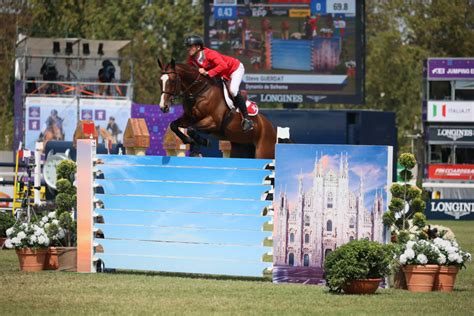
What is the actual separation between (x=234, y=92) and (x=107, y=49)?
84.4 feet

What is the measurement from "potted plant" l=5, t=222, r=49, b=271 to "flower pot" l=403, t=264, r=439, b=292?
14.6 feet

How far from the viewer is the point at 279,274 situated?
1390 centimetres

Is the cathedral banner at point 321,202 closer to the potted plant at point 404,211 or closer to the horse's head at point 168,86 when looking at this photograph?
the potted plant at point 404,211

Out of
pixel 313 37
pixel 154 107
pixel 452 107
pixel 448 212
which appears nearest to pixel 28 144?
pixel 154 107

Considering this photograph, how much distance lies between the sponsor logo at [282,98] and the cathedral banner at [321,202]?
18.4 meters

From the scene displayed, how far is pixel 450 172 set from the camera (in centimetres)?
4606

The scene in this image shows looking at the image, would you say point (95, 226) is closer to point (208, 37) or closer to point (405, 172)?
point (405, 172)

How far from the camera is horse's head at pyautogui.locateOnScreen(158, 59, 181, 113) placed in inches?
573

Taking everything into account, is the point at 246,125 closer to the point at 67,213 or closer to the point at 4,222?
the point at 67,213

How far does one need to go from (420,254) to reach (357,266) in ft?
3.69

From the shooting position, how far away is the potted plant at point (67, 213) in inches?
592

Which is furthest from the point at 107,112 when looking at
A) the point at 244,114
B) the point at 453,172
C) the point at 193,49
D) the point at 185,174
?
the point at 185,174

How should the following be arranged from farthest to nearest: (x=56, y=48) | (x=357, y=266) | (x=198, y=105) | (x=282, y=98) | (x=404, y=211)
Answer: (x=56, y=48), (x=282, y=98), (x=198, y=105), (x=404, y=211), (x=357, y=266)

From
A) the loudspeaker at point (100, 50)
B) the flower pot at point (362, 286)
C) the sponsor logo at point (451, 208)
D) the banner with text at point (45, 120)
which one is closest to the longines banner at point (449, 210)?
the sponsor logo at point (451, 208)
